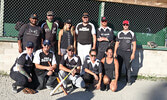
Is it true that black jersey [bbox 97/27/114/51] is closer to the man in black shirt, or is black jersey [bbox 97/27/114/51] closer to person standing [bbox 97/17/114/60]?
person standing [bbox 97/17/114/60]

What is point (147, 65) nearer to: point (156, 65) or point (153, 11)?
point (156, 65)

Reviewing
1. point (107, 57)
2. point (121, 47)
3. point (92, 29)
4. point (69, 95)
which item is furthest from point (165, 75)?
point (69, 95)

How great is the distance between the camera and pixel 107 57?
594cm

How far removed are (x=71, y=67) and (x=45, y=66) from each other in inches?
26.5

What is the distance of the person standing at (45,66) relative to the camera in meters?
5.46

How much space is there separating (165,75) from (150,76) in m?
0.56

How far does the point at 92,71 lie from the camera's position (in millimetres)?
5777

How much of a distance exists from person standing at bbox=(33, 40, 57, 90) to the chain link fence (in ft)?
7.56

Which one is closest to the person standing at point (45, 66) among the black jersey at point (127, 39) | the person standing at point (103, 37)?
the person standing at point (103, 37)

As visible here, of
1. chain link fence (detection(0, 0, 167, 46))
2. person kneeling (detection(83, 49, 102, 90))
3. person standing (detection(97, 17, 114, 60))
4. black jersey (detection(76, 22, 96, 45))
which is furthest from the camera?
chain link fence (detection(0, 0, 167, 46))

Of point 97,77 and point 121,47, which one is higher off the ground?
point 121,47

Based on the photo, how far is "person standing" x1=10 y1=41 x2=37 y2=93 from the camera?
17.2 feet

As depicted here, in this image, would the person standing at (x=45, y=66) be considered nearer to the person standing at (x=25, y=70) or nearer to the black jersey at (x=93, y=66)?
the person standing at (x=25, y=70)

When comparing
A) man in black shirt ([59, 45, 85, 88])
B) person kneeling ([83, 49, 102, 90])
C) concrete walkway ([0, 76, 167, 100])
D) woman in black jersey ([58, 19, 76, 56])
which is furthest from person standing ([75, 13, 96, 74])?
concrete walkway ([0, 76, 167, 100])
